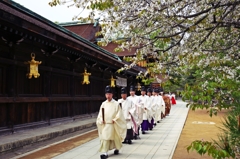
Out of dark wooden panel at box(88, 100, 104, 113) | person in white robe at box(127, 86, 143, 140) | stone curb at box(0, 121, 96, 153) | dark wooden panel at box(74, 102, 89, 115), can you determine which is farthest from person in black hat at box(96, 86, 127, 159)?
dark wooden panel at box(88, 100, 104, 113)

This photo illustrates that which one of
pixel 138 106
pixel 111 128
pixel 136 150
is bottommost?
pixel 136 150

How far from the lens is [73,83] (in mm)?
12422

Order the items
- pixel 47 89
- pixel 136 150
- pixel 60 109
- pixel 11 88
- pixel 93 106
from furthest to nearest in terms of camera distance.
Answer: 1. pixel 93 106
2. pixel 60 109
3. pixel 47 89
4. pixel 11 88
5. pixel 136 150

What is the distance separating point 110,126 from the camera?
708cm

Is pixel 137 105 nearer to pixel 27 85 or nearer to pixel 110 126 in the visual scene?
pixel 110 126

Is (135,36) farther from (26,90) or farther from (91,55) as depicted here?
(91,55)

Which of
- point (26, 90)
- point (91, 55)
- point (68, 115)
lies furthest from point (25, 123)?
point (91, 55)

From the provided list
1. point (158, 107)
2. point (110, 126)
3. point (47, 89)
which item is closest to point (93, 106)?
point (158, 107)

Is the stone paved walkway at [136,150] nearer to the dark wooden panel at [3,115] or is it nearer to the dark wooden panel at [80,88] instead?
the dark wooden panel at [3,115]

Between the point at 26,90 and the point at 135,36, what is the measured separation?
13.8ft

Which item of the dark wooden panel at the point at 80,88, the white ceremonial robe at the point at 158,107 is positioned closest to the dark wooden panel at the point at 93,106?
the dark wooden panel at the point at 80,88

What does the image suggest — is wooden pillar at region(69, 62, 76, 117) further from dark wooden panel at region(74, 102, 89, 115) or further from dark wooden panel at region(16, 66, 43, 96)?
dark wooden panel at region(16, 66, 43, 96)

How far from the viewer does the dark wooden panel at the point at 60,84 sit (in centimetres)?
1068

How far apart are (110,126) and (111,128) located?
59mm
